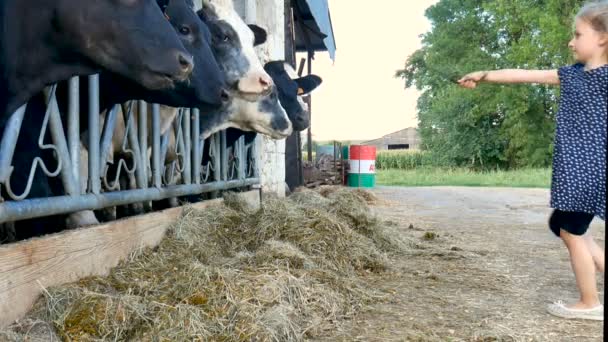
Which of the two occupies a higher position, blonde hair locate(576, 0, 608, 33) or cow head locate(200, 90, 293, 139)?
blonde hair locate(576, 0, 608, 33)

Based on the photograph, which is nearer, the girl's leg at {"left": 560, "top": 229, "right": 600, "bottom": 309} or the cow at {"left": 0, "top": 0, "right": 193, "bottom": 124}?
the cow at {"left": 0, "top": 0, "right": 193, "bottom": 124}

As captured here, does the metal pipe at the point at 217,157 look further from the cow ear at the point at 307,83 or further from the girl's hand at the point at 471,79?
the girl's hand at the point at 471,79

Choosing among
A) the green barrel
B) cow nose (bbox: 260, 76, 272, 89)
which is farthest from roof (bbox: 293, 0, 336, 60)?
cow nose (bbox: 260, 76, 272, 89)

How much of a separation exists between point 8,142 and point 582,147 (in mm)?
2454

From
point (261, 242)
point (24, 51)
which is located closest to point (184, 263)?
point (261, 242)

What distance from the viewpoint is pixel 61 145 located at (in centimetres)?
263

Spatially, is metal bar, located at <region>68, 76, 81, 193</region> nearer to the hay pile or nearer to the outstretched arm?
the hay pile

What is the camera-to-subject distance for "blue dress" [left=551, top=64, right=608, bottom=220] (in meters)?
2.78

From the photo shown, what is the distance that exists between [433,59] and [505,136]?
536 centimetres

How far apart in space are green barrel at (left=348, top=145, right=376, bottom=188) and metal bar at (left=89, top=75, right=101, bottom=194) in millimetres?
11793

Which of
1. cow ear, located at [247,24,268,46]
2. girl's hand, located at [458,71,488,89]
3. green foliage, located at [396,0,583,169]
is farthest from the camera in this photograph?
green foliage, located at [396,0,583,169]

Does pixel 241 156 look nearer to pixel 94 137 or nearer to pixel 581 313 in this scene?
pixel 94 137

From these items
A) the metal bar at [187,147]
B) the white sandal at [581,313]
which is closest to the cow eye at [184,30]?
the metal bar at [187,147]

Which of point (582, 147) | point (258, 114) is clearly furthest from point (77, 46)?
point (258, 114)
